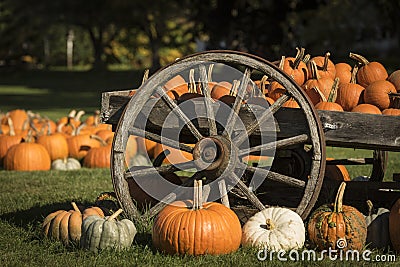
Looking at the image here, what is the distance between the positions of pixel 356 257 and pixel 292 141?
87 centimetres

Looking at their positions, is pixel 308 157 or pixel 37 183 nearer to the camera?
pixel 308 157

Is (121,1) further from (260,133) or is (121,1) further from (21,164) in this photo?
(260,133)

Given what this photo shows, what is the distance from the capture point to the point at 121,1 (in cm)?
3086

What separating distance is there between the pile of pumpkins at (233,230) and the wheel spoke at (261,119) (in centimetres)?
47

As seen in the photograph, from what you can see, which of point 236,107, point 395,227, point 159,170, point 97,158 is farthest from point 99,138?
point 395,227

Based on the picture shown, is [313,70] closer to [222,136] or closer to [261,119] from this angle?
[261,119]

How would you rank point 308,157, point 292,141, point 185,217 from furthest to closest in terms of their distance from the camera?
point 308,157, point 292,141, point 185,217

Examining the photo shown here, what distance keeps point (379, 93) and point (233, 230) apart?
1529 millimetres

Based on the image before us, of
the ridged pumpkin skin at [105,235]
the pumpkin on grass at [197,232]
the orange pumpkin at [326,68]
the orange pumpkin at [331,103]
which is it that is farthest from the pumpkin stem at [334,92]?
the ridged pumpkin skin at [105,235]

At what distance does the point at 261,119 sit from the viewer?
511 cm

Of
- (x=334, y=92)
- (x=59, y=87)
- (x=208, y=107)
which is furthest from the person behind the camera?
(x=59, y=87)

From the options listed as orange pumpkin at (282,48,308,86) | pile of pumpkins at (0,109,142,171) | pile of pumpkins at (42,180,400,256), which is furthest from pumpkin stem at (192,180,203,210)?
pile of pumpkins at (0,109,142,171)

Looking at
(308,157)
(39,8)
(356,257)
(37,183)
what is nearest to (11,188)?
(37,183)

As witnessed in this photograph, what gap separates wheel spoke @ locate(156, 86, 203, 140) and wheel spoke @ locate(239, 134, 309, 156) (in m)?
0.33
